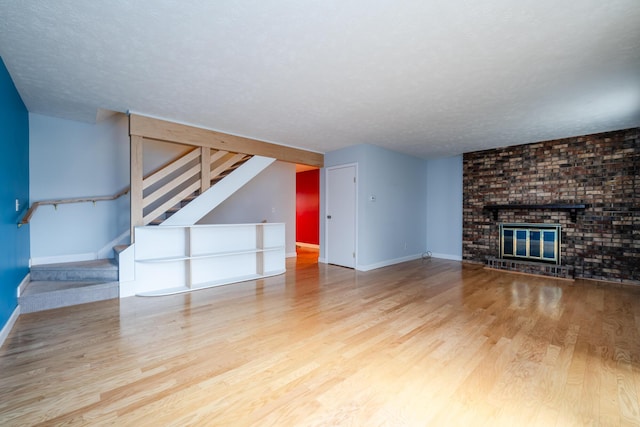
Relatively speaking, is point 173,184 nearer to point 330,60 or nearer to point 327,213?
point 330,60

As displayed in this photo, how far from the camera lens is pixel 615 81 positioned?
2.88 metres

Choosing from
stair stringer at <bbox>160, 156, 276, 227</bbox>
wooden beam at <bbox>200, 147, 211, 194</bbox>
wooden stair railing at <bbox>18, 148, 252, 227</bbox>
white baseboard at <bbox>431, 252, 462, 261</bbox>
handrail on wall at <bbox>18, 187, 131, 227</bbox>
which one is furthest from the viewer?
white baseboard at <bbox>431, 252, 462, 261</bbox>

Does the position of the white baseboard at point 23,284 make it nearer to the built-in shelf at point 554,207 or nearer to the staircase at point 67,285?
the staircase at point 67,285

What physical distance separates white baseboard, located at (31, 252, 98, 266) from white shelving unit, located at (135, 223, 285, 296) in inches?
58.9

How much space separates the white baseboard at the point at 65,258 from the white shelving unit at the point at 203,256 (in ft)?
4.90

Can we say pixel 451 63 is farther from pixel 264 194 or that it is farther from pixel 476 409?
pixel 264 194

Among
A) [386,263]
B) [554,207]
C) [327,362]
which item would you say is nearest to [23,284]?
[327,362]

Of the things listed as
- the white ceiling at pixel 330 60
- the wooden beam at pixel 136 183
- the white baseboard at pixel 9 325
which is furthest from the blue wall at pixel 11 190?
the wooden beam at pixel 136 183

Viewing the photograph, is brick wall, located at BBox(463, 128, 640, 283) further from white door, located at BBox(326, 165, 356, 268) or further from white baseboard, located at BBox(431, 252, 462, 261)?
white door, located at BBox(326, 165, 356, 268)

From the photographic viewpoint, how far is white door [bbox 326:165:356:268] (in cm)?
562

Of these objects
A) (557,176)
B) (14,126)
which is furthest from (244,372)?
(557,176)

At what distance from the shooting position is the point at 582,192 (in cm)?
499

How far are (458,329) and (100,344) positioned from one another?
325 centimetres

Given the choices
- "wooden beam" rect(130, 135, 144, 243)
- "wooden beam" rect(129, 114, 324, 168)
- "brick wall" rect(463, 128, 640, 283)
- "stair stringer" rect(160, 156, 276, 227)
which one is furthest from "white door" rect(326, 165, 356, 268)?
"wooden beam" rect(130, 135, 144, 243)
